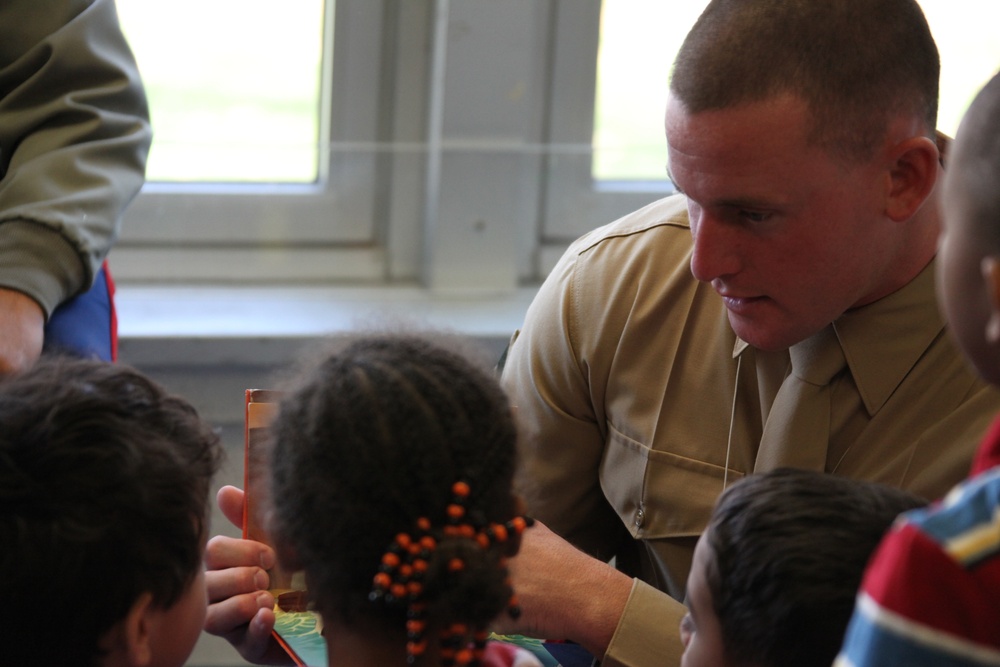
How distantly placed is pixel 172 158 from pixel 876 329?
1.33 meters

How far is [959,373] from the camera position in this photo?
1.24 meters

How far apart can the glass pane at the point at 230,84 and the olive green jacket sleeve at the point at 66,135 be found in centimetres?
68

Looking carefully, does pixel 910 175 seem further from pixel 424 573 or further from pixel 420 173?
pixel 420 173

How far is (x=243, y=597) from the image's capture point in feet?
3.71

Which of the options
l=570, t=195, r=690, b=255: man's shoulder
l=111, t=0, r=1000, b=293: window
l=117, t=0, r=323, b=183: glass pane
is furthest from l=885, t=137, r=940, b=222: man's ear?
l=117, t=0, r=323, b=183: glass pane

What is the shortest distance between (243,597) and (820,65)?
753 millimetres

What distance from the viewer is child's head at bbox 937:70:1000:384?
0.69 metres

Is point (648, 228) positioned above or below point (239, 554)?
above

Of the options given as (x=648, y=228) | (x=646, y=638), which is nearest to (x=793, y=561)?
(x=646, y=638)

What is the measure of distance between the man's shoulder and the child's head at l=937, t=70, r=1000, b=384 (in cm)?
67

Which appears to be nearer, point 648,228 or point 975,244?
point 975,244

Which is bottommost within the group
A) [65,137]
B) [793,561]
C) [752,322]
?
[793,561]

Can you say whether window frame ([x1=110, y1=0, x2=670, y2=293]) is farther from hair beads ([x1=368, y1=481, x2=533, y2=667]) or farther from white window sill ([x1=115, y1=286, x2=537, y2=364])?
hair beads ([x1=368, y1=481, x2=533, y2=667])

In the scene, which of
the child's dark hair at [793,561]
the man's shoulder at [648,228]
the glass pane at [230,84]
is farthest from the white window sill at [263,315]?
the child's dark hair at [793,561]
